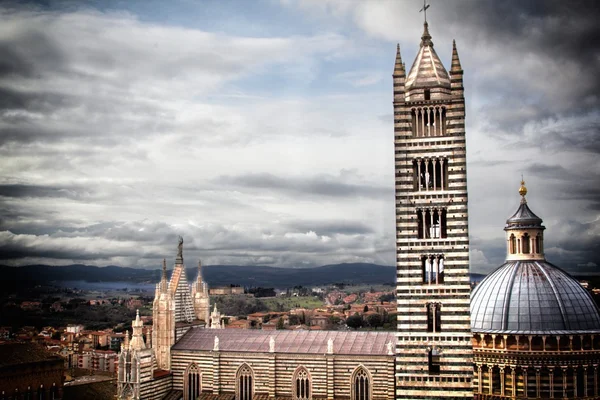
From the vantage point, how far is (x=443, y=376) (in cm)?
3042

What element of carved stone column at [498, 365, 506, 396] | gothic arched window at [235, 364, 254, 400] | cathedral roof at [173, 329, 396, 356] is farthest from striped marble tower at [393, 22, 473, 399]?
gothic arched window at [235, 364, 254, 400]

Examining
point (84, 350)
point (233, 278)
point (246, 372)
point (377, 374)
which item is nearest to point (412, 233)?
point (377, 374)

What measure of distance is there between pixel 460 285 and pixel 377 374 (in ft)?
33.9

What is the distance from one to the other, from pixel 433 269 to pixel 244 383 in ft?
53.2

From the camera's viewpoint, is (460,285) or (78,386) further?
(78,386)

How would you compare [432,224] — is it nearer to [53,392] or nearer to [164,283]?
[164,283]

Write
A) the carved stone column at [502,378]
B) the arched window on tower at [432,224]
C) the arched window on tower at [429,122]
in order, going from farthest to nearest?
the carved stone column at [502,378] → the arched window on tower at [429,122] → the arched window on tower at [432,224]

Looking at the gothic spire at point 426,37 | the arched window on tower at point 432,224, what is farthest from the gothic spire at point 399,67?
the arched window on tower at point 432,224

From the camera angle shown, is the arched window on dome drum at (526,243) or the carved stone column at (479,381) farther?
the arched window on dome drum at (526,243)

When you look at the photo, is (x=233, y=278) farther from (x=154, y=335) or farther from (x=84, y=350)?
(x=154, y=335)

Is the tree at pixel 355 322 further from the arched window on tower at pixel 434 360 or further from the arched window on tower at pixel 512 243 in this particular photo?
the arched window on tower at pixel 434 360

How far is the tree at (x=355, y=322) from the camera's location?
277 feet

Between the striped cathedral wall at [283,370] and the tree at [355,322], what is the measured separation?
43.3m

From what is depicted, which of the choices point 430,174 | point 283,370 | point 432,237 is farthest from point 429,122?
point 283,370
